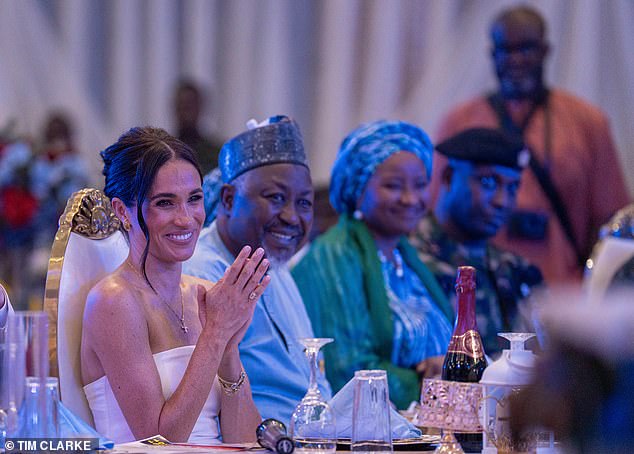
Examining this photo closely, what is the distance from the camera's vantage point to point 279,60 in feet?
25.5

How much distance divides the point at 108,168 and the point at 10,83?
17.6 feet

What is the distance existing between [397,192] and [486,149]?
2.28ft

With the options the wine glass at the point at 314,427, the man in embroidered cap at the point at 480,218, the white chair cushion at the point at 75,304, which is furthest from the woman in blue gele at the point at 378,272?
the wine glass at the point at 314,427

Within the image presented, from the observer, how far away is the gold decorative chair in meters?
2.65

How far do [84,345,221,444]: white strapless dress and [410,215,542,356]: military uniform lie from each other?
1.86m

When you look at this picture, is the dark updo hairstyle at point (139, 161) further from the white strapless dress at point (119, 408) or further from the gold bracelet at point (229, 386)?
the gold bracelet at point (229, 386)

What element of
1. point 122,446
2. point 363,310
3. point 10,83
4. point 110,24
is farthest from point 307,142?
point 122,446

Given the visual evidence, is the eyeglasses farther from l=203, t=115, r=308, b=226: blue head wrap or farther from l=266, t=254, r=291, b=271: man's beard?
l=266, t=254, r=291, b=271: man's beard

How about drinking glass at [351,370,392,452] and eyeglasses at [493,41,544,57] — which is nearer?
drinking glass at [351,370,392,452]

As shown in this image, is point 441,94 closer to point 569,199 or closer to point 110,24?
point 569,199

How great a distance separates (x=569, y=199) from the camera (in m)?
6.61

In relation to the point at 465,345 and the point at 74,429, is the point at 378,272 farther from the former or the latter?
the point at 74,429

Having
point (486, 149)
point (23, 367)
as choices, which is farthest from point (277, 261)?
point (486, 149)

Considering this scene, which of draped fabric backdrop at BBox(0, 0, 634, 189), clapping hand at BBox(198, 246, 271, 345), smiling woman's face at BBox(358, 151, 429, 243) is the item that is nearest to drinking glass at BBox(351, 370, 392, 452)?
clapping hand at BBox(198, 246, 271, 345)
